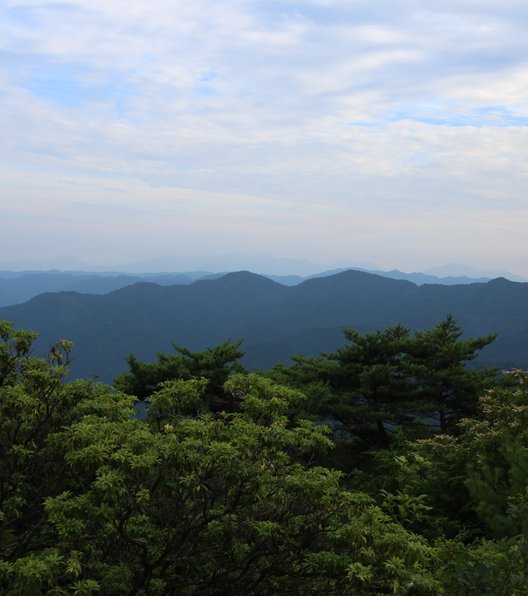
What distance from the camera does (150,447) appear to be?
5352 mm

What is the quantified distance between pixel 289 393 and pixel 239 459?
1.40 meters

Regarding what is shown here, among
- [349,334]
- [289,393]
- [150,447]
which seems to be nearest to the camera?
[150,447]

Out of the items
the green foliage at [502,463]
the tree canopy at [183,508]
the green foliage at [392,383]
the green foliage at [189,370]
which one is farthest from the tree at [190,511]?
the green foliage at [392,383]

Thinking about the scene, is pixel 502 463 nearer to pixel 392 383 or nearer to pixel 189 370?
pixel 392 383

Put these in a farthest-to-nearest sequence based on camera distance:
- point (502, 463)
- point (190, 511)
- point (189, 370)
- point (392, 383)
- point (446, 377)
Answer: point (392, 383) → point (446, 377) → point (189, 370) → point (502, 463) → point (190, 511)

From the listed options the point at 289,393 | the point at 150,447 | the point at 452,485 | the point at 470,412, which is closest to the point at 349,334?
the point at 470,412

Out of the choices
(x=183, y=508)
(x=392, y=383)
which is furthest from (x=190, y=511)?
(x=392, y=383)

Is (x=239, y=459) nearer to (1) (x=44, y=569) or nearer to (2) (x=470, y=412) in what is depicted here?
(1) (x=44, y=569)

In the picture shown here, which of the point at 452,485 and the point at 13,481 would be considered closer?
the point at 13,481

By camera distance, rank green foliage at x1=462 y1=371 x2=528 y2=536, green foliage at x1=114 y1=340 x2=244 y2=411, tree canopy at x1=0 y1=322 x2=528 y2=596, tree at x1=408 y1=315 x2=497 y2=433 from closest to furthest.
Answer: tree canopy at x1=0 y1=322 x2=528 y2=596 < green foliage at x1=462 y1=371 x2=528 y2=536 < green foliage at x1=114 y1=340 x2=244 y2=411 < tree at x1=408 y1=315 x2=497 y2=433

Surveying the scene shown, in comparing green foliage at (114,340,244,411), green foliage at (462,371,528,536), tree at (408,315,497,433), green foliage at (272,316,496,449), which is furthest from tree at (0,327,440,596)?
tree at (408,315,497,433)

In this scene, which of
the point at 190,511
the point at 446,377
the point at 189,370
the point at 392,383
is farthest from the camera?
the point at 392,383

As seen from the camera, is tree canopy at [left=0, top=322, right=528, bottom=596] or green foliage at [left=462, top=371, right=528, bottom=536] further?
green foliage at [left=462, top=371, right=528, bottom=536]

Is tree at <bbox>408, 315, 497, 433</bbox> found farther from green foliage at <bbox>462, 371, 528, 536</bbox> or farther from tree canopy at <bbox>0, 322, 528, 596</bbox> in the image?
tree canopy at <bbox>0, 322, 528, 596</bbox>
